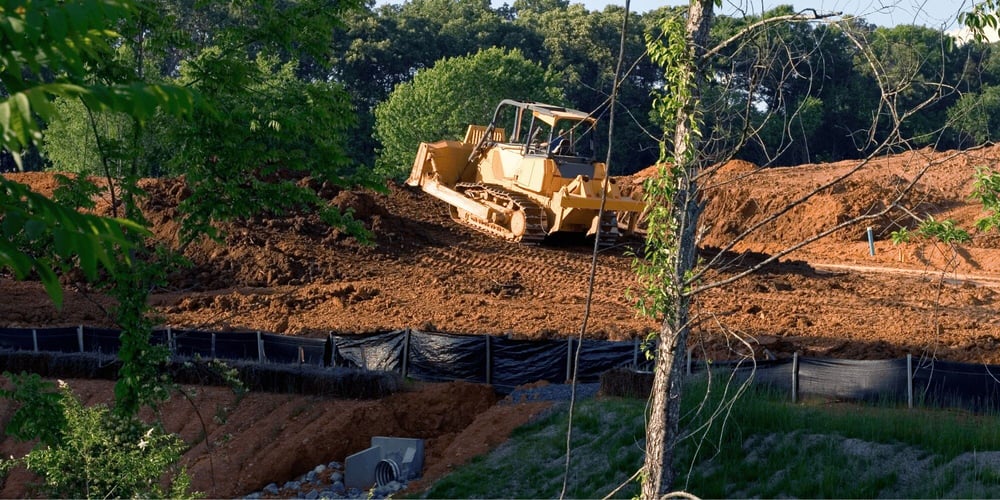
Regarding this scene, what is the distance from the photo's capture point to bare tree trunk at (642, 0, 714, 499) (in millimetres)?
7875

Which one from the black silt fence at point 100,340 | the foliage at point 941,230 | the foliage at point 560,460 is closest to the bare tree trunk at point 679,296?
the foliage at point 941,230

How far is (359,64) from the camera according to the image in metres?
59.9

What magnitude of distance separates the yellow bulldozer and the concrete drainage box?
12061mm

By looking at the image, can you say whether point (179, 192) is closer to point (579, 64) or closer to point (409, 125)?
point (409, 125)

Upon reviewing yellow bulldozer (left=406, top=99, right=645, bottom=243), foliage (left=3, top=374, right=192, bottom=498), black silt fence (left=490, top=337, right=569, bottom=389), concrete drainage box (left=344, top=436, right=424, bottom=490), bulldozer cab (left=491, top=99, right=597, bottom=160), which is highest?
bulldozer cab (left=491, top=99, right=597, bottom=160)

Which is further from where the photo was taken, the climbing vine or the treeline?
the climbing vine

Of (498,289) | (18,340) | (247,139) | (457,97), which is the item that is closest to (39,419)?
(247,139)

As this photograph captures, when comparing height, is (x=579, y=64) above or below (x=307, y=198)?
above

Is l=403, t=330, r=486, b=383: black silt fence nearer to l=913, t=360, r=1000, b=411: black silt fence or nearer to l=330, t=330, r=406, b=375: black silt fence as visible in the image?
l=330, t=330, r=406, b=375: black silt fence

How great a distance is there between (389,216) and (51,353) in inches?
508

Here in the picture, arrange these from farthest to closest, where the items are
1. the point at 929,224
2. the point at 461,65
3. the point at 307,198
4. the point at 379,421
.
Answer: the point at 461,65, the point at 379,421, the point at 307,198, the point at 929,224

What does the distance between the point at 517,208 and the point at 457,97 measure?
65.6 ft

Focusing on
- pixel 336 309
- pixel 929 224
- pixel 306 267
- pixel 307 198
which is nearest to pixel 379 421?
pixel 307 198

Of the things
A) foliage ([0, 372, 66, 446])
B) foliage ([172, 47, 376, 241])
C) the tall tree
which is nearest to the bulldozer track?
foliage ([172, 47, 376, 241])
